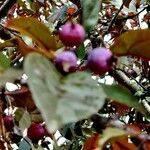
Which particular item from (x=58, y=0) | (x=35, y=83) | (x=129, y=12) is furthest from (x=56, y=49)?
(x=58, y=0)

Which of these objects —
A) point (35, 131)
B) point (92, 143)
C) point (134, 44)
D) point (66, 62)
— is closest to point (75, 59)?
point (66, 62)

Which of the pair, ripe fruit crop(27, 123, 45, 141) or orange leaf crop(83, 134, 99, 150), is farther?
ripe fruit crop(27, 123, 45, 141)

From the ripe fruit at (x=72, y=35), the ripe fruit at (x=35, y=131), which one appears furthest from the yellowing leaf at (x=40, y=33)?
the ripe fruit at (x=35, y=131)

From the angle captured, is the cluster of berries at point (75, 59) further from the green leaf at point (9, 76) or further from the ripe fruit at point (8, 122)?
the ripe fruit at point (8, 122)

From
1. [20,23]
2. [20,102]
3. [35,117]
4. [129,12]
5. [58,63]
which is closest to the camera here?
[58,63]

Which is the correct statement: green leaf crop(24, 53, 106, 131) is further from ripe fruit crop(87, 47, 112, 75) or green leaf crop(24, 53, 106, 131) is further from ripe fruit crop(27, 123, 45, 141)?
ripe fruit crop(27, 123, 45, 141)

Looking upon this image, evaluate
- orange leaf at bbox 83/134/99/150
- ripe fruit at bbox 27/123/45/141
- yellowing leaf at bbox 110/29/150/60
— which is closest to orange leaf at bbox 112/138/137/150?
orange leaf at bbox 83/134/99/150

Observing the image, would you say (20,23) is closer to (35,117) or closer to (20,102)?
(20,102)
